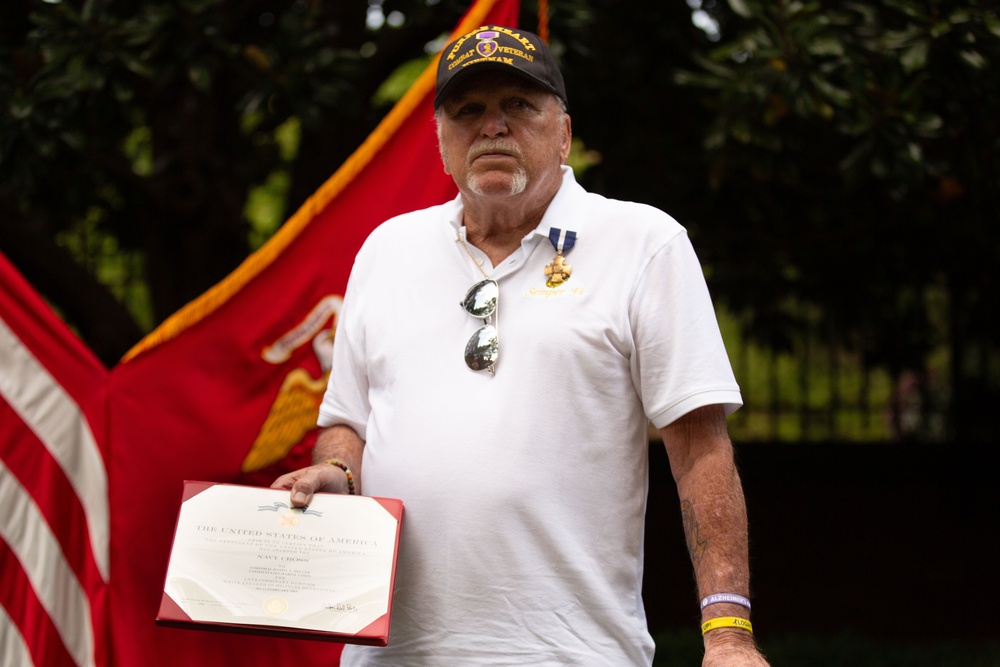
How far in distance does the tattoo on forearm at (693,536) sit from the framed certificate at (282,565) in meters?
0.55

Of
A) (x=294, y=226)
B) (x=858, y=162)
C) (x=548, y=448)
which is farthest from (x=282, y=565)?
(x=858, y=162)

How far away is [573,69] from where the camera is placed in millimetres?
5367

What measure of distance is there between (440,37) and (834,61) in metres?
2.02

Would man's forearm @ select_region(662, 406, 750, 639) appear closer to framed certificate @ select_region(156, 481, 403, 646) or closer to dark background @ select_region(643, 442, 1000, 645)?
framed certificate @ select_region(156, 481, 403, 646)

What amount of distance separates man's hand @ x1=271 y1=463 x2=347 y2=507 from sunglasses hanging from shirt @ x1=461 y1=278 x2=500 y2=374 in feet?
1.27

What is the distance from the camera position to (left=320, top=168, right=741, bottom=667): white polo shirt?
227 cm

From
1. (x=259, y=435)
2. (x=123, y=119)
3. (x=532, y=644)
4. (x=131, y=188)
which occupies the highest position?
(x=123, y=119)

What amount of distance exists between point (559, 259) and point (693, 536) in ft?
1.99

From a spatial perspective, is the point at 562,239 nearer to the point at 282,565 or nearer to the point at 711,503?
the point at 711,503

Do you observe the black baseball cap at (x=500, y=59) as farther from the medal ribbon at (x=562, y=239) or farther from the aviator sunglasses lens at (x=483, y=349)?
the aviator sunglasses lens at (x=483, y=349)

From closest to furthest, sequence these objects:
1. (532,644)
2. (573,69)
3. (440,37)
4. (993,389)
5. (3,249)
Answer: (532,644), (3,249), (573,69), (440,37), (993,389)

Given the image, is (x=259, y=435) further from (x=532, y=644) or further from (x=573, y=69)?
(x=573, y=69)

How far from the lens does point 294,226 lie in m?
3.66

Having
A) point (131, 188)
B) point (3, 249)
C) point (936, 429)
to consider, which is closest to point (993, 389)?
point (936, 429)
